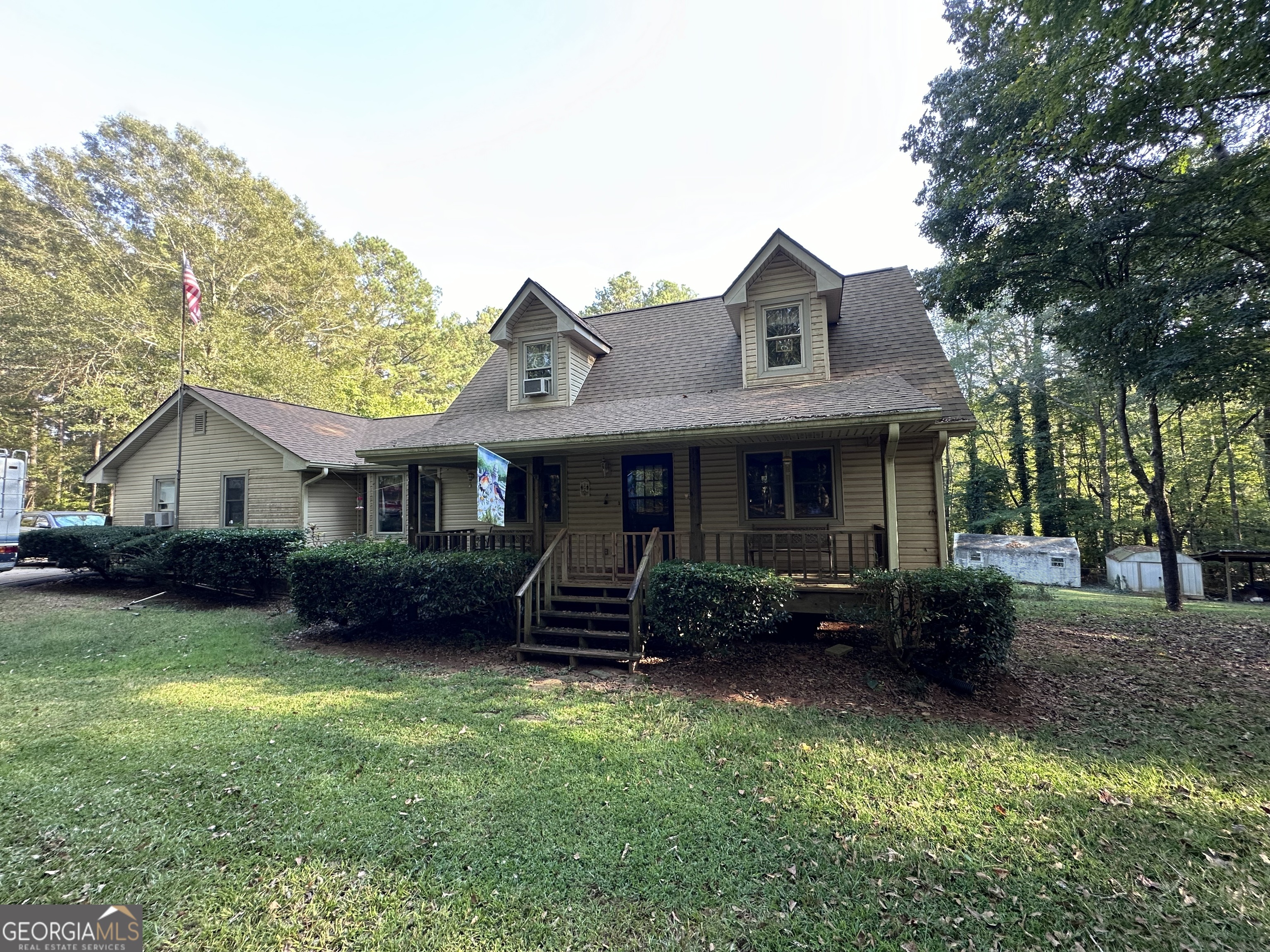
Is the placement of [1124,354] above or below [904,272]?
below

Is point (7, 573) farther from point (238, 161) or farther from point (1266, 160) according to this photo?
point (1266, 160)

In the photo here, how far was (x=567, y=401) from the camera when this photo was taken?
1084 centimetres

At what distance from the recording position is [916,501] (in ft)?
27.7

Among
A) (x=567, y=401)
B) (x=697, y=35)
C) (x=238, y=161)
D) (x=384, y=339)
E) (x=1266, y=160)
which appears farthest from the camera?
(x=384, y=339)

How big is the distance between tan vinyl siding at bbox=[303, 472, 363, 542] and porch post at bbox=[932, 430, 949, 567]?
14.7 meters

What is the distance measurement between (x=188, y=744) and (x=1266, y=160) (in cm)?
1540

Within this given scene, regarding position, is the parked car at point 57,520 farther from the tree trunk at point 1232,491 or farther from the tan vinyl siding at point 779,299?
the tree trunk at point 1232,491

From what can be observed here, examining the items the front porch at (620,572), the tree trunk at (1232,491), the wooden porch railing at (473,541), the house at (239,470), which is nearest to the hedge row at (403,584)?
the front porch at (620,572)

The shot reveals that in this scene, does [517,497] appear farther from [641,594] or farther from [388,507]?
[388,507]

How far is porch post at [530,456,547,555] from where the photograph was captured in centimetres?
902

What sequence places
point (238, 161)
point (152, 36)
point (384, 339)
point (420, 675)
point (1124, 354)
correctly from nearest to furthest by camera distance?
point (420, 675), point (1124, 354), point (152, 36), point (238, 161), point (384, 339)

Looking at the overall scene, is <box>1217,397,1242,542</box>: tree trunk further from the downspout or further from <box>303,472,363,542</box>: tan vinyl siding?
the downspout

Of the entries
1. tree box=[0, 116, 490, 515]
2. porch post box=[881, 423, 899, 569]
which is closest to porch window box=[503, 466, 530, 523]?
porch post box=[881, 423, 899, 569]

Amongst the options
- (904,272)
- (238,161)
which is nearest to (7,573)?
(238,161)
